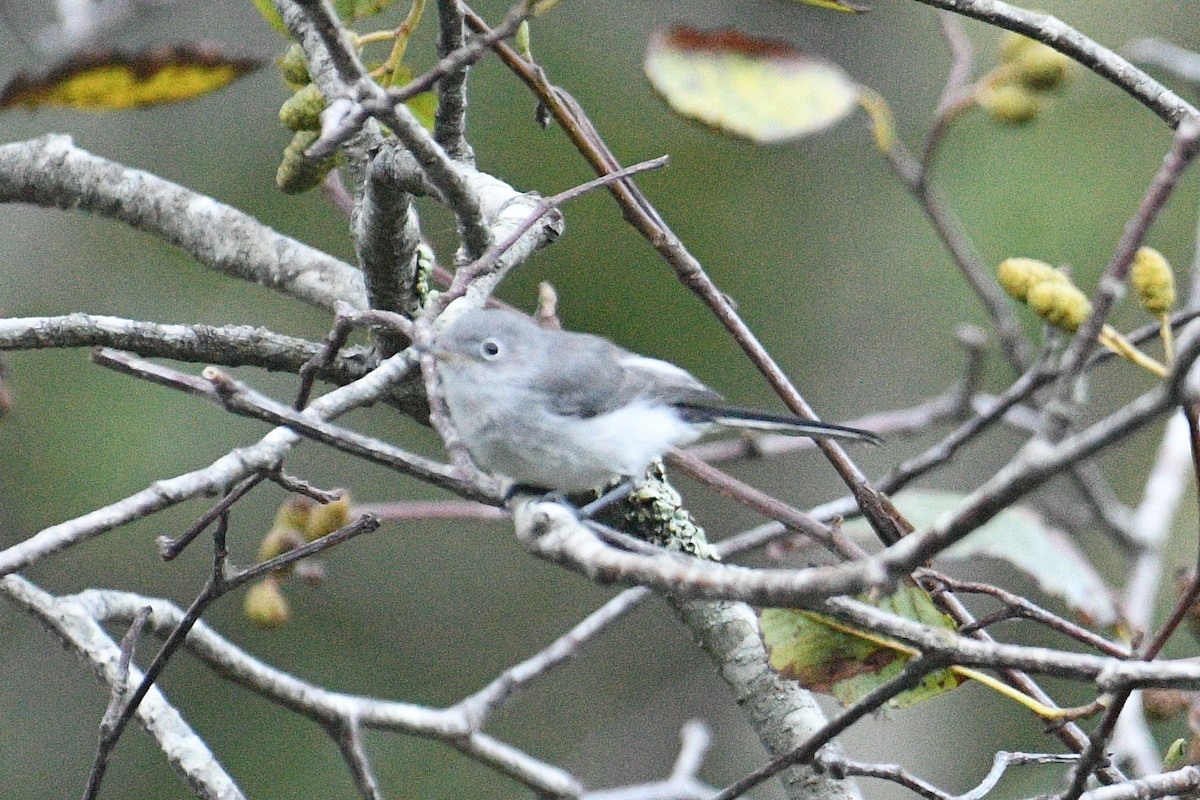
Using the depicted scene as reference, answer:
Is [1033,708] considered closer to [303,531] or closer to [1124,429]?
[1124,429]

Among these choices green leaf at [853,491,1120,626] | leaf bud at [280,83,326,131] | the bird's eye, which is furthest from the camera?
the bird's eye

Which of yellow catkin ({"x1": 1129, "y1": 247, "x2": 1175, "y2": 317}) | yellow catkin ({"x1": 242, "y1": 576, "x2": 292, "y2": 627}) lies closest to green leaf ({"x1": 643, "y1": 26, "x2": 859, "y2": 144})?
yellow catkin ({"x1": 1129, "y1": 247, "x2": 1175, "y2": 317})

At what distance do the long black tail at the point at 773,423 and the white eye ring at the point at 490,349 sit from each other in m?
0.36

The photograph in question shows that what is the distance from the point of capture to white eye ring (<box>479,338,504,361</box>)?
2.25 meters

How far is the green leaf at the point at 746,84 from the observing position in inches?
83.6

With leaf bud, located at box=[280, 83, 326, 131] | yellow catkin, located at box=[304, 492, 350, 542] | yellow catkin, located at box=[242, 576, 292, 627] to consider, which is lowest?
yellow catkin, located at box=[242, 576, 292, 627]

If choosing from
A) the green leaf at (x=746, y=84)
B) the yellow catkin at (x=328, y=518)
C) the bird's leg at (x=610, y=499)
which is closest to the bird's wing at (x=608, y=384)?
the bird's leg at (x=610, y=499)

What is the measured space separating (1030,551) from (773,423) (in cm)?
45

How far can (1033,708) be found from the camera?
1.58m

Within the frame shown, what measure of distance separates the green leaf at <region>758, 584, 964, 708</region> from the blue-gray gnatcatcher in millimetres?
374

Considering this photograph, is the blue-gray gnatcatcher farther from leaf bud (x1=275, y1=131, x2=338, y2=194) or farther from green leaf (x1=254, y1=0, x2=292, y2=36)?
green leaf (x1=254, y1=0, x2=292, y2=36)

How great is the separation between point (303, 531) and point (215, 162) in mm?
4028

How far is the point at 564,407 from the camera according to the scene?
229 centimetres

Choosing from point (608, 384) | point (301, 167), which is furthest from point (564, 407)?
point (301, 167)
